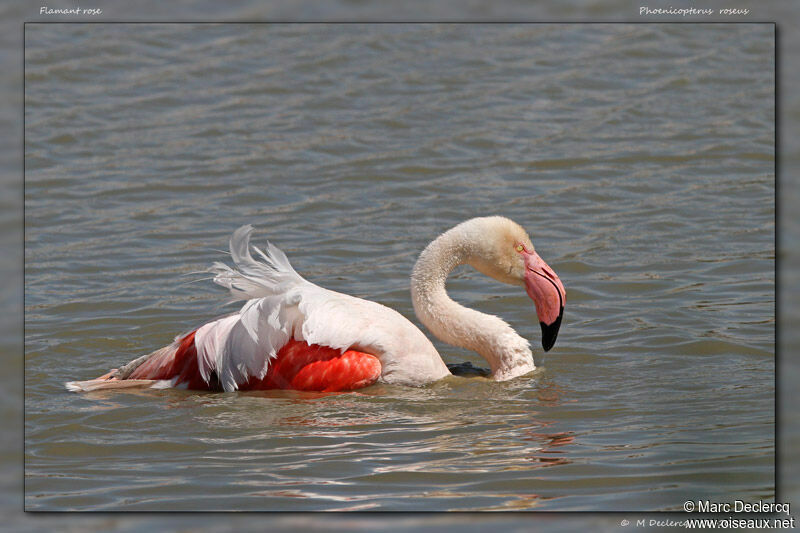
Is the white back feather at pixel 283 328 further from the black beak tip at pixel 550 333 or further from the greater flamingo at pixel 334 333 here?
the black beak tip at pixel 550 333

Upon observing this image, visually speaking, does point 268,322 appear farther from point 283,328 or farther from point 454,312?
point 454,312

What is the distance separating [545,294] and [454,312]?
0.54 meters

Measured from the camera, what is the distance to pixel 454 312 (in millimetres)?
6707

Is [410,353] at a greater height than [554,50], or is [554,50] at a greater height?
[554,50]

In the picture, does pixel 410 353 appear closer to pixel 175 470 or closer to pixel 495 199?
pixel 175 470

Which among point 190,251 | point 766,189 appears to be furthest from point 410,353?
point 766,189

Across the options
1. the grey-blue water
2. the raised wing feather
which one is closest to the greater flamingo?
the raised wing feather

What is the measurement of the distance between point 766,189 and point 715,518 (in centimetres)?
591

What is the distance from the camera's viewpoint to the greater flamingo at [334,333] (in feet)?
20.4

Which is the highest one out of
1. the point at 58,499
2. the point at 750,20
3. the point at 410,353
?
the point at 750,20

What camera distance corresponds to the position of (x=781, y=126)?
4898mm

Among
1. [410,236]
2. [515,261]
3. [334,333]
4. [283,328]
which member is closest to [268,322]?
[283,328]

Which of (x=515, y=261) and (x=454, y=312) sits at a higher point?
(x=515, y=261)

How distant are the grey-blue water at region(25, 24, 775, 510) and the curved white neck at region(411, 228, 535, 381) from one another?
218mm
